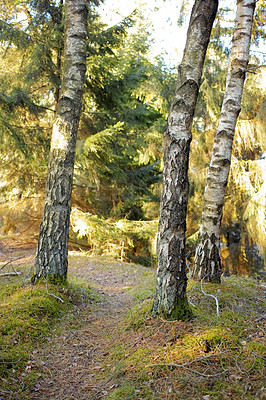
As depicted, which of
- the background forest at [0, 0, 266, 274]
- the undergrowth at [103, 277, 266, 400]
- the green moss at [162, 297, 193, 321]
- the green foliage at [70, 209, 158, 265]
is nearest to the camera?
→ the undergrowth at [103, 277, 266, 400]

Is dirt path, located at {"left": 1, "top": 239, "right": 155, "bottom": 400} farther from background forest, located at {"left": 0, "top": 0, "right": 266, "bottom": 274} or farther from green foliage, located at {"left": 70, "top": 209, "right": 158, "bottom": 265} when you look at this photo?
background forest, located at {"left": 0, "top": 0, "right": 266, "bottom": 274}

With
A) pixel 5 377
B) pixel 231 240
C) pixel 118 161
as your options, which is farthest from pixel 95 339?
pixel 231 240

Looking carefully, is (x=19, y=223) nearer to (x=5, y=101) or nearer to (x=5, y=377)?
(x=5, y=101)

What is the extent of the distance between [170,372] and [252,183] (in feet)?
23.9

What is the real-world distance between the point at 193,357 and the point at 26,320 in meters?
2.00

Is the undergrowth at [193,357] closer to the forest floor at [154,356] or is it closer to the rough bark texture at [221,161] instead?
the forest floor at [154,356]

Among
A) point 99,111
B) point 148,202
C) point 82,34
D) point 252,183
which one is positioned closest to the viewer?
point 82,34

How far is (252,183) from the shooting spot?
28.7 feet

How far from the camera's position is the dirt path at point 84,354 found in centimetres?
259

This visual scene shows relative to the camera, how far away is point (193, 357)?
259 centimetres

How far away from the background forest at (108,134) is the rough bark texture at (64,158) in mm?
2409

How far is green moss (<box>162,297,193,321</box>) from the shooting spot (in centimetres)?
318

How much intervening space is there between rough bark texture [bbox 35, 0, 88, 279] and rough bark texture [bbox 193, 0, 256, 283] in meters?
2.20

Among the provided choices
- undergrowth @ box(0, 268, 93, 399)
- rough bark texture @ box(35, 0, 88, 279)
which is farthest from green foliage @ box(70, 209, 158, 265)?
rough bark texture @ box(35, 0, 88, 279)
